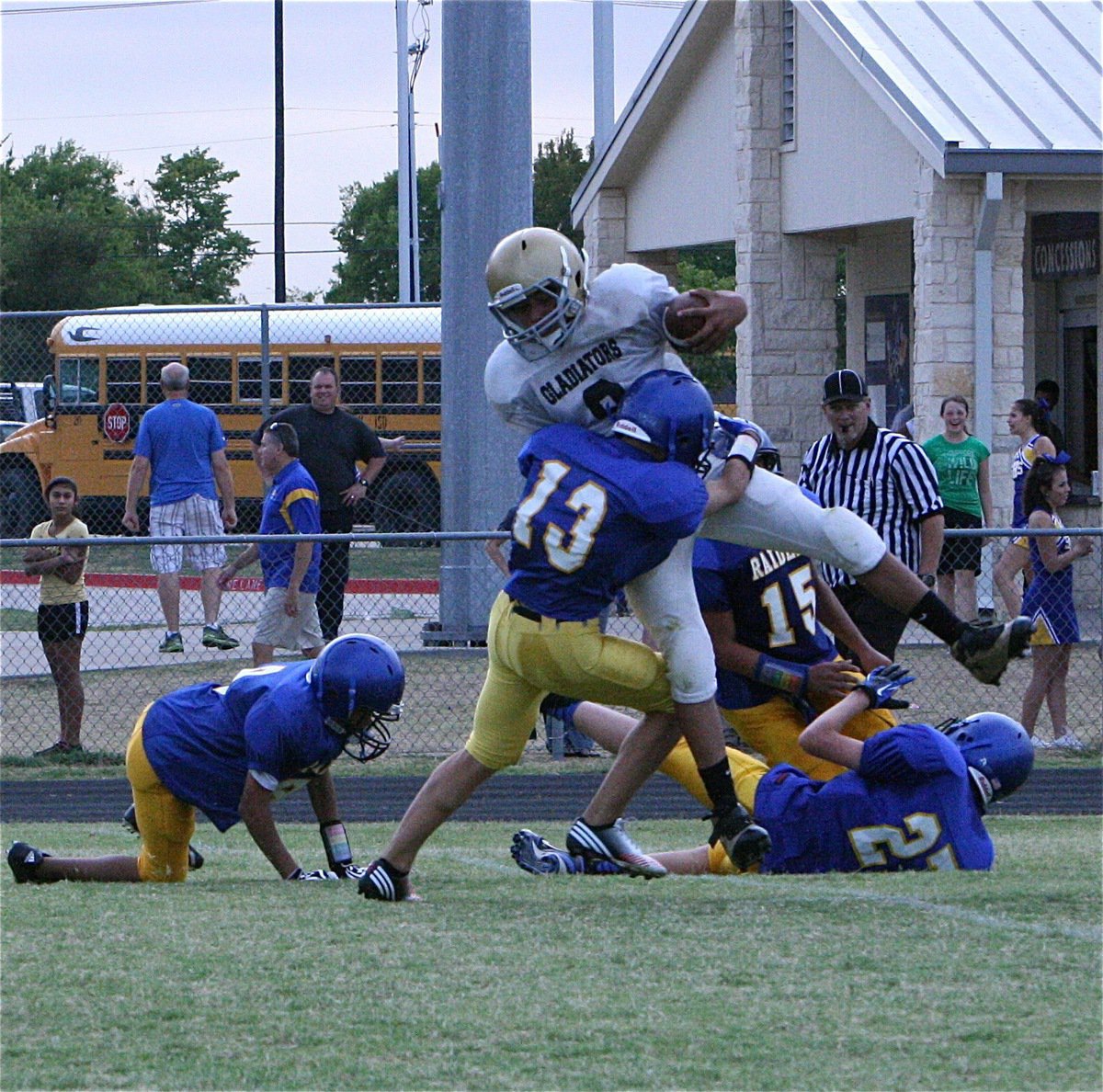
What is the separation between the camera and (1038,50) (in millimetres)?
15984

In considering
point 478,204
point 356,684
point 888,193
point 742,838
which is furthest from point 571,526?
point 888,193

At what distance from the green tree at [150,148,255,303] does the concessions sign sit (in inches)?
1710

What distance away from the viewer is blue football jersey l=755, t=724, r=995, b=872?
566cm

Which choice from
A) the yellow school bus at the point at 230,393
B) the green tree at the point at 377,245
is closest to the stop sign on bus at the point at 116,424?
the yellow school bus at the point at 230,393

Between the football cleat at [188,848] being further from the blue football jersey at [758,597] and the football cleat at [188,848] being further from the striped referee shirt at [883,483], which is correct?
the striped referee shirt at [883,483]

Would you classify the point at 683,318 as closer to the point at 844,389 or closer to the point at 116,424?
the point at 844,389

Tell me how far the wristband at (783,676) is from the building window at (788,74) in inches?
442

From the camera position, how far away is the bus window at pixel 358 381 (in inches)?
826

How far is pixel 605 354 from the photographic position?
211 inches

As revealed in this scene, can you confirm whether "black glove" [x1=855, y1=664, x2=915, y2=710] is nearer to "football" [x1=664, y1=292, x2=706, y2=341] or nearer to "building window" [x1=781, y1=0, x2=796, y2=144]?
"football" [x1=664, y1=292, x2=706, y2=341]

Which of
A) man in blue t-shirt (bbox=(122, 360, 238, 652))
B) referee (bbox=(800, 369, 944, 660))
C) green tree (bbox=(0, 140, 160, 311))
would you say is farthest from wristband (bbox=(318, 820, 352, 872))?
green tree (bbox=(0, 140, 160, 311))

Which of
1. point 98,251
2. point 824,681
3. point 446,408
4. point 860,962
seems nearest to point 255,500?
point 446,408

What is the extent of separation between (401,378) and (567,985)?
1715cm

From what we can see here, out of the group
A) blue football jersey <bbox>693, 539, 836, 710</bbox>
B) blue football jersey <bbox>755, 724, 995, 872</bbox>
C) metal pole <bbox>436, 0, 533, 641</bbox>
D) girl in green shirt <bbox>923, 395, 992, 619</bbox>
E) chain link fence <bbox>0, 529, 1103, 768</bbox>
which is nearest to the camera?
blue football jersey <bbox>755, 724, 995, 872</bbox>
